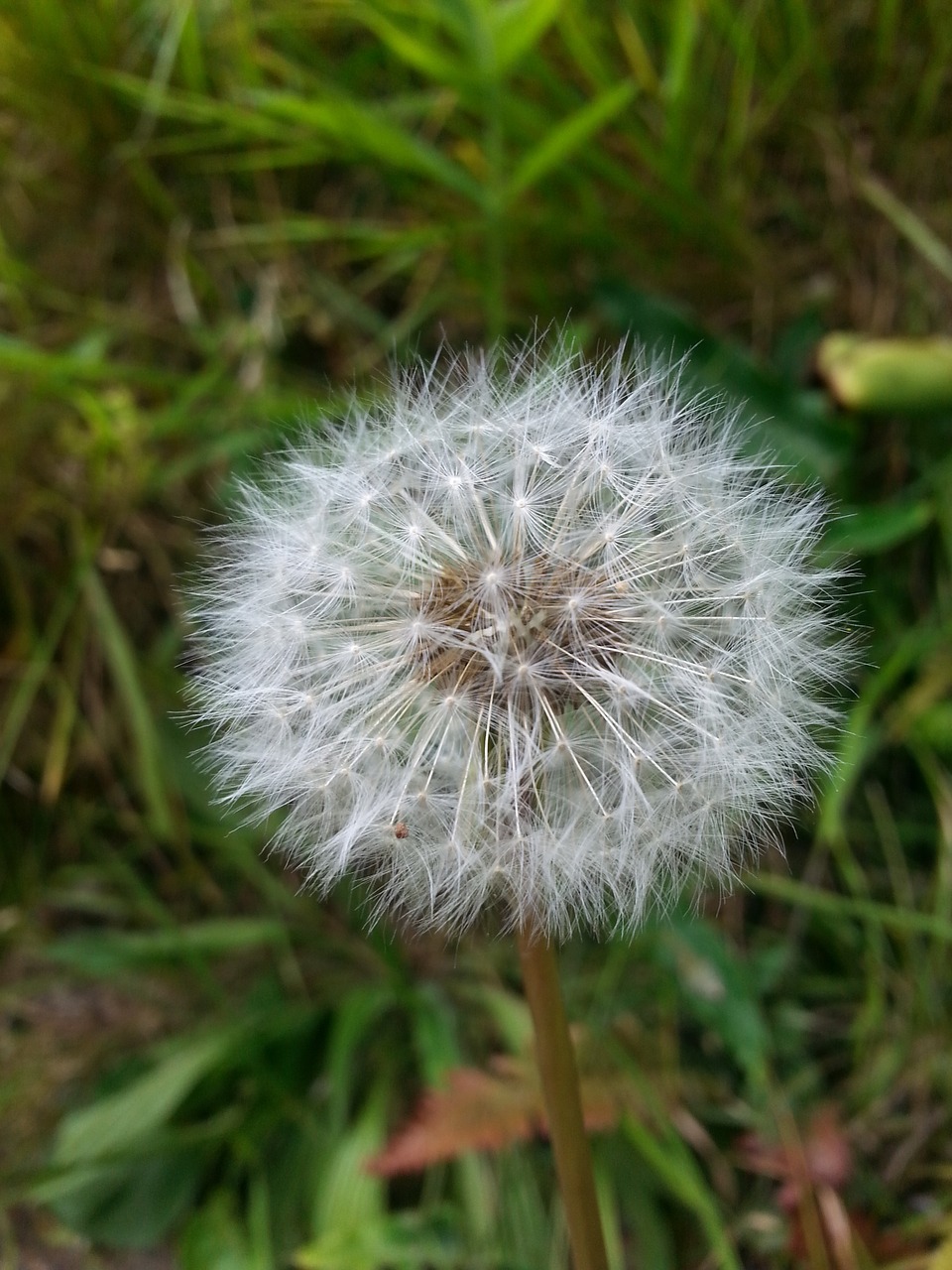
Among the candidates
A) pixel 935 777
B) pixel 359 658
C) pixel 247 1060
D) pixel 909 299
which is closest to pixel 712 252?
pixel 909 299

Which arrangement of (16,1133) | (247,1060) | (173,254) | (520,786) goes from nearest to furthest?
(520,786), (247,1060), (16,1133), (173,254)

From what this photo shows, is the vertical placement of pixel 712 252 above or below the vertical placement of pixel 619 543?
above

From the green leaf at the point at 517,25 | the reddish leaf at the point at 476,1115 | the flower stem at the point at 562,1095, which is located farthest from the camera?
the green leaf at the point at 517,25

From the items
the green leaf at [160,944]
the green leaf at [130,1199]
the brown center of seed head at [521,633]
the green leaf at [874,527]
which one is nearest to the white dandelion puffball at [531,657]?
the brown center of seed head at [521,633]

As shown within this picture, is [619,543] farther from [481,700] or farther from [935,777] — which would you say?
[935,777]

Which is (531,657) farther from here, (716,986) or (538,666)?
(716,986)

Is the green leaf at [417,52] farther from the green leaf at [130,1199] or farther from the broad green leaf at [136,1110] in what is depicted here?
the green leaf at [130,1199]

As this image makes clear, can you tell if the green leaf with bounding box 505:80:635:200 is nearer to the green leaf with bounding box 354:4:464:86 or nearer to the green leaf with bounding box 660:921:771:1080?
the green leaf with bounding box 354:4:464:86
